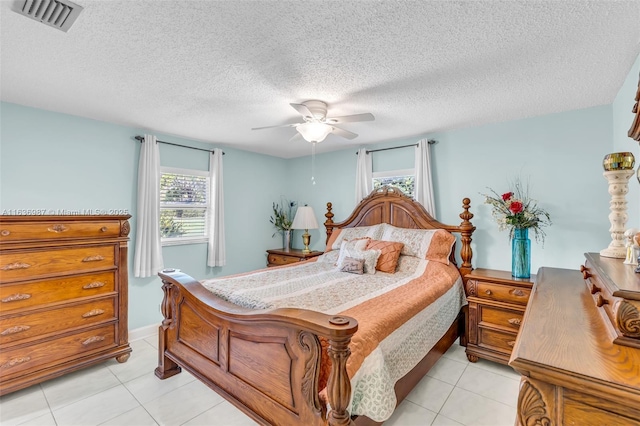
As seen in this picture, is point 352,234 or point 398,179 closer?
point 352,234

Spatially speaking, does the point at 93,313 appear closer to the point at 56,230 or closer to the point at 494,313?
the point at 56,230

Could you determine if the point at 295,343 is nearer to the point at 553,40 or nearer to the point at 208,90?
the point at 208,90

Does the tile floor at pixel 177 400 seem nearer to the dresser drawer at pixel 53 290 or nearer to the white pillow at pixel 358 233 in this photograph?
the dresser drawer at pixel 53 290

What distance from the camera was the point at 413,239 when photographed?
3371mm

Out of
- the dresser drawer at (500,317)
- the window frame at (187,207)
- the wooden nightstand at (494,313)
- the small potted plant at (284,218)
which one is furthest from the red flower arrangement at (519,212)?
the window frame at (187,207)

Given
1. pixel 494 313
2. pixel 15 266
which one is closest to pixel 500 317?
pixel 494 313

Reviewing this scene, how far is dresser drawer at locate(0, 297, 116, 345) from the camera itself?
2.29m

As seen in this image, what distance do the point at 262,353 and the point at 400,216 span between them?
8.49 ft

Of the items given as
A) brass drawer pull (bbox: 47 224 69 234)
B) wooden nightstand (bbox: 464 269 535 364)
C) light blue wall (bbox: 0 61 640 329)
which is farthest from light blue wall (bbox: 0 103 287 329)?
wooden nightstand (bbox: 464 269 535 364)

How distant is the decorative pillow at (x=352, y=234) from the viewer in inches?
147

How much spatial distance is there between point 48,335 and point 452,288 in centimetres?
356

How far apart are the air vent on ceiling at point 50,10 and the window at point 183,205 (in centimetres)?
236

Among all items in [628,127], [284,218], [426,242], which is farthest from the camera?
[284,218]

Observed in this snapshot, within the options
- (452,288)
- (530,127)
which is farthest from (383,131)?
(452,288)
